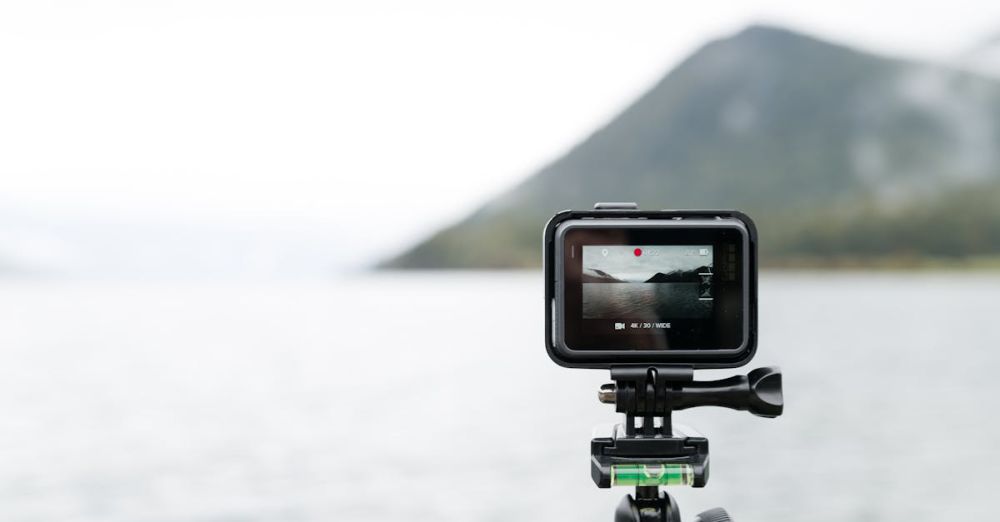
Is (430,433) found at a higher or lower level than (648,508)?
lower

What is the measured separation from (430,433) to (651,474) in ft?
74.5

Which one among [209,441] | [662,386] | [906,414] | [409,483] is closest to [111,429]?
[209,441]

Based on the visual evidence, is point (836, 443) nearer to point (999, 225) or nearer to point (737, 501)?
point (737, 501)

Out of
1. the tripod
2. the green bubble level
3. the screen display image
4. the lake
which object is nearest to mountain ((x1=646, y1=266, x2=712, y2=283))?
the screen display image

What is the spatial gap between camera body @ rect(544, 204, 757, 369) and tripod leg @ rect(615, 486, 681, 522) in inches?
11.6

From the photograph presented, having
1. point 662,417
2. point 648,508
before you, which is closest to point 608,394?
point 662,417

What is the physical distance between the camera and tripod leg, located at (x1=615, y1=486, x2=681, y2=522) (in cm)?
229

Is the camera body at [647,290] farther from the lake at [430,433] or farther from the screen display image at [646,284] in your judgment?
the lake at [430,433]

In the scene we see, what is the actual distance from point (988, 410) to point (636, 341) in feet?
102

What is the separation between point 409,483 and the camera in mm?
18125

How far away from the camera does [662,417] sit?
2291 millimetres

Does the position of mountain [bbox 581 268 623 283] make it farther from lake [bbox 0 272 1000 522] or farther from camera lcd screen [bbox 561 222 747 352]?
lake [bbox 0 272 1000 522]

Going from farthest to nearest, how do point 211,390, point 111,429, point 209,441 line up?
point 211,390 → point 111,429 → point 209,441

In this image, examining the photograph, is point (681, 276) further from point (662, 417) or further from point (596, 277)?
point (662, 417)
